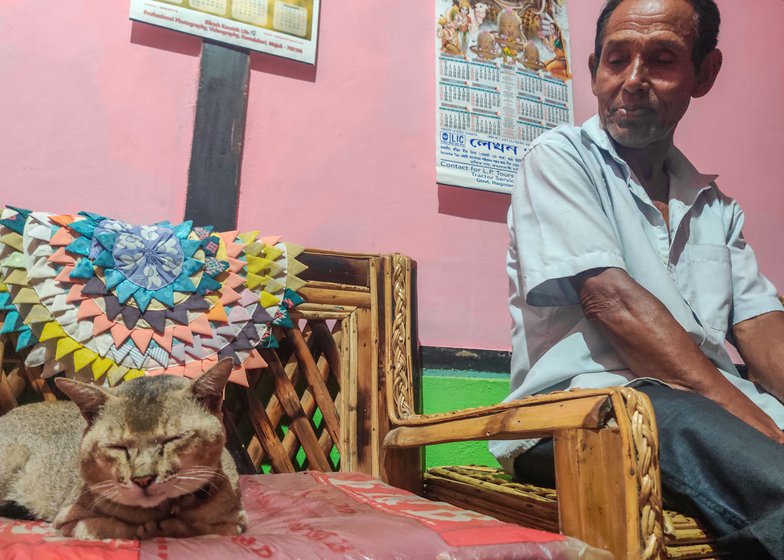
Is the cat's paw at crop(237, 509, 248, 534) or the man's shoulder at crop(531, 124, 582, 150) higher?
the man's shoulder at crop(531, 124, 582, 150)

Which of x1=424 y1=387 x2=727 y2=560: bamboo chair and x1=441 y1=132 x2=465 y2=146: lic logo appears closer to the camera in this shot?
x1=424 y1=387 x2=727 y2=560: bamboo chair

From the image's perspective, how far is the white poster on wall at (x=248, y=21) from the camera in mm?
1422

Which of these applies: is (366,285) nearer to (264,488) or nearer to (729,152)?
(264,488)

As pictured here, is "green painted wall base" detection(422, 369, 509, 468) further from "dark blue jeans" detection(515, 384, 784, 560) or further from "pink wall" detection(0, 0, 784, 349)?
"dark blue jeans" detection(515, 384, 784, 560)

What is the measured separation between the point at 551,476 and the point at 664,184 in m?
0.73

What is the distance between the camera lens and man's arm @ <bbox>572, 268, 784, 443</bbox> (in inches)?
35.0

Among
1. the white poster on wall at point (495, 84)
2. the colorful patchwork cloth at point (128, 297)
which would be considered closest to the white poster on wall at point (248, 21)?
the white poster on wall at point (495, 84)

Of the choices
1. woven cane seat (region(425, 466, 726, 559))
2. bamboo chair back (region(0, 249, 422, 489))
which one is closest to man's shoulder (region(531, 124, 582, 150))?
bamboo chair back (region(0, 249, 422, 489))

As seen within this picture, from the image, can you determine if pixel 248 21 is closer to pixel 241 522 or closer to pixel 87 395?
pixel 87 395

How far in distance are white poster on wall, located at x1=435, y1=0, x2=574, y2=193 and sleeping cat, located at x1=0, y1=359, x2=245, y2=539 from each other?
3.37 ft

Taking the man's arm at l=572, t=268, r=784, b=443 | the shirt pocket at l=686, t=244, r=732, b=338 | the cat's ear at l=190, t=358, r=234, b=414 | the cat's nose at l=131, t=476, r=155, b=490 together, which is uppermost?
the shirt pocket at l=686, t=244, r=732, b=338

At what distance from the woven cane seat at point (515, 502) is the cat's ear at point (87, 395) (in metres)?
0.64

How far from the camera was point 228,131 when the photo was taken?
56.2 inches

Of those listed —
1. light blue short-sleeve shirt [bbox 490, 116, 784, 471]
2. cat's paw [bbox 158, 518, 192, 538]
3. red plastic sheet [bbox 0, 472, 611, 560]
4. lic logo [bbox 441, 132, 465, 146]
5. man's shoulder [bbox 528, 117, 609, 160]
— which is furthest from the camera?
lic logo [bbox 441, 132, 465, 146]
